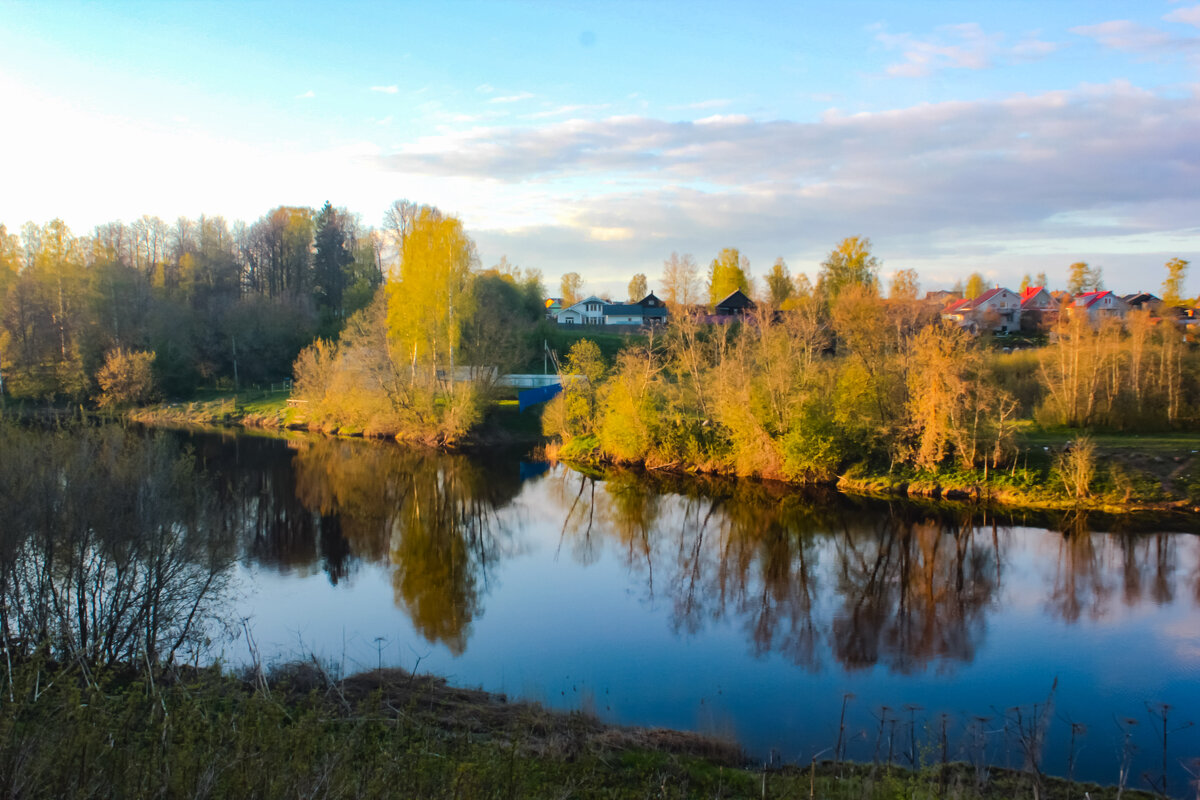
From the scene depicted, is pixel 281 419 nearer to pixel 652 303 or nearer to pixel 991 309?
pixel 652 303

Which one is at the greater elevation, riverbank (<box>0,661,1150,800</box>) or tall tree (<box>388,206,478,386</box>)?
tall tree (<box>388,206,478,386</box>)

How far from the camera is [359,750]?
588 centimetres

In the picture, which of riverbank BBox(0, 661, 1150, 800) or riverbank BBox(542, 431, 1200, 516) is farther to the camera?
riverbank BBox(542, 431, 1200, 516)

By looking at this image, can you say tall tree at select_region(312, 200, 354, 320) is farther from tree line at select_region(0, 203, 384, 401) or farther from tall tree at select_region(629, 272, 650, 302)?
tall tree at select_region(629, 272, 650, 302)

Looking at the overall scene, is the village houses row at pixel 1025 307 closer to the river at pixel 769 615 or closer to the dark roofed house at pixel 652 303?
the dark roofed house at pixel 652 303

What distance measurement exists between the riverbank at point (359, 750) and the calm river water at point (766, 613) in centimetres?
77

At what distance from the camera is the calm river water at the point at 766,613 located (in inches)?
388

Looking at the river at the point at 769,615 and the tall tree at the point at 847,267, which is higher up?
the tall tree at the point at 847,267

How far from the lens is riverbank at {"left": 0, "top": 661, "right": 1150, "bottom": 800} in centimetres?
351

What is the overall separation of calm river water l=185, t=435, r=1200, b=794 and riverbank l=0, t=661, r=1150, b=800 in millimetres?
770

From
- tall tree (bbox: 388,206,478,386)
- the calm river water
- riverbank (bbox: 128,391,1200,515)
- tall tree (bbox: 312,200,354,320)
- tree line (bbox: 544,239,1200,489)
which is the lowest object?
the calm river water

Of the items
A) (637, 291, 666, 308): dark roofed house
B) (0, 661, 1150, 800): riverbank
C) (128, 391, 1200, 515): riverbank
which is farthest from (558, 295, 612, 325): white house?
(0, 661, 1150, 800): riverbank

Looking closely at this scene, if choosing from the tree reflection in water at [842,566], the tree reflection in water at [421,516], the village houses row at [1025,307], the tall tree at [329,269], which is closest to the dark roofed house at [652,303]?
the village houses row at [1025,307]

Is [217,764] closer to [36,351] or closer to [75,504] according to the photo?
[75,504]
